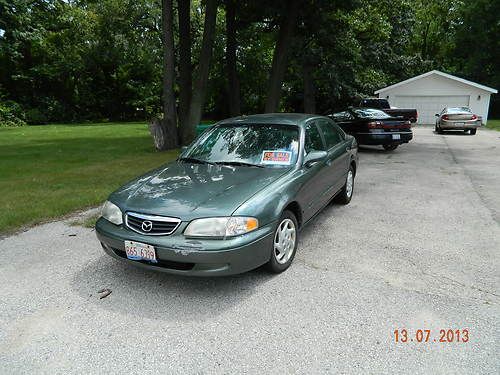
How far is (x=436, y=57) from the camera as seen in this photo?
4247 centimetres

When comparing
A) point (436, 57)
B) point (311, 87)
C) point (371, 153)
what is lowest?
point (371, 153)

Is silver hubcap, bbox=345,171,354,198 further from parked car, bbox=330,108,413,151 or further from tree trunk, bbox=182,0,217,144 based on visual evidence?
tree trunk, bbox=182,0,217,144

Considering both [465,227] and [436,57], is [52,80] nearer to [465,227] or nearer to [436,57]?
[465,227]

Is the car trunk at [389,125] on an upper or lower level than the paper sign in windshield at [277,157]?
lower

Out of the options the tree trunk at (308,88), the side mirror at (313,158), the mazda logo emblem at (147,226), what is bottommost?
the mazda logo emblem at (147,226)

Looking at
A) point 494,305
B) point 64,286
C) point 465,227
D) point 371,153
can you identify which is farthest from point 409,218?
point 371,153

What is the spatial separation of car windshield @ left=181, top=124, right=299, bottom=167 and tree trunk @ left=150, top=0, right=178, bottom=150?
7577 mm

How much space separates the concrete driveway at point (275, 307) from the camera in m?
2.51

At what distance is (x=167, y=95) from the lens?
12258 millimetres

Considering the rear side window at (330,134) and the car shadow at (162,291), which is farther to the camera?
the rear side window at (330,134)

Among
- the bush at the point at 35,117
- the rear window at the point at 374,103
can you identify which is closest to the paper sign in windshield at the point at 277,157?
the rear window at the point at 374,103

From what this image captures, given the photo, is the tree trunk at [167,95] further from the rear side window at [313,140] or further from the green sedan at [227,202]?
the rear side window at [313,140]

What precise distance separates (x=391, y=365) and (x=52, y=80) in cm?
3530
